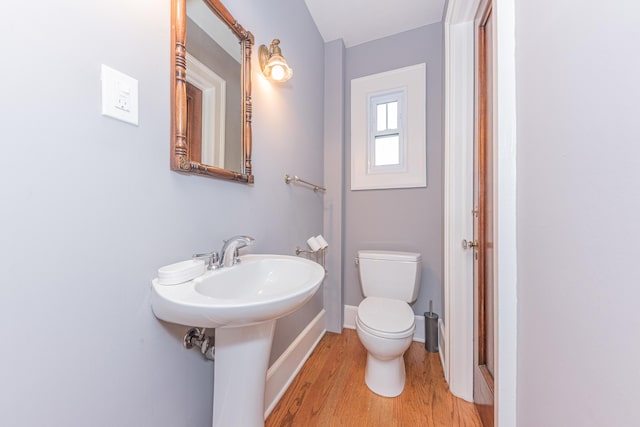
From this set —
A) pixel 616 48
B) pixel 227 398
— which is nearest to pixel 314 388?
pixel 227 398

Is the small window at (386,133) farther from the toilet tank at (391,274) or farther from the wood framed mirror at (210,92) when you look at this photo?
the wood framed mirror at (210,92)

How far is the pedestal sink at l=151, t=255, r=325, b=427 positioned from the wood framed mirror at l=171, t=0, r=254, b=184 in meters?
0.39

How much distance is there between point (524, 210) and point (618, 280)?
1.05 ft

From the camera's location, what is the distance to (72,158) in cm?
53

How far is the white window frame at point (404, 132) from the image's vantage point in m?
1.85

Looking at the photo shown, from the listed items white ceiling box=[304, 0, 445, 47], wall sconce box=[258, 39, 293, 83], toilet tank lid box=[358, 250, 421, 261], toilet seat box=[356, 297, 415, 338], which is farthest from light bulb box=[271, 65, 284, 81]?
toilet seat box=[356, 297, 415, 338]

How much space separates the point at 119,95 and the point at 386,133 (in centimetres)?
179

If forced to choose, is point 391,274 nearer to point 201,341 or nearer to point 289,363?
point 289,363

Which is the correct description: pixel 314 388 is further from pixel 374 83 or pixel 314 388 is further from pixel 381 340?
pixel 374 83

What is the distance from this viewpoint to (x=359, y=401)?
1.25 metres

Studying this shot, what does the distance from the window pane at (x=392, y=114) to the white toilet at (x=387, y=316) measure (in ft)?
3.53

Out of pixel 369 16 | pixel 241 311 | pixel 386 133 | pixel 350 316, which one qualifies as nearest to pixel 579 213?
pixel 241 311

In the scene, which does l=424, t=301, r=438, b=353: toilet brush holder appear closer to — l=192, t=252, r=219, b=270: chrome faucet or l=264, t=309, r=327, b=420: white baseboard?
l=264, t=309, r=327, b=420: white baseboard

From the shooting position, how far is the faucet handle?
32.7 inches
